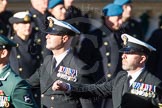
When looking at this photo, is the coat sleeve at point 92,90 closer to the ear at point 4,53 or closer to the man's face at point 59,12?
the ear at point 4,53

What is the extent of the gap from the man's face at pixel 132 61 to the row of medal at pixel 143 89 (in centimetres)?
19

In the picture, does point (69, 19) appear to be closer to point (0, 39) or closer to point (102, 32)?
point (102, 32)

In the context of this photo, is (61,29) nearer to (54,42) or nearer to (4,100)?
(54,42)

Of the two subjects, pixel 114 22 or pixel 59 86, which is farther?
pixel 114 22

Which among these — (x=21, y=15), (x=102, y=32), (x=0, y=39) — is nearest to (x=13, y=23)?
(x=21, y=15)

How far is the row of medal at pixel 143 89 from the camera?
9570 mm

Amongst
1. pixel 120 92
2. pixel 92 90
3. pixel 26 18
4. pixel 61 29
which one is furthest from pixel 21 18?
pixel 120 92

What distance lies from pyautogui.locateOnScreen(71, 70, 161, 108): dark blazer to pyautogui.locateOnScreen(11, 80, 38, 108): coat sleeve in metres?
0.88

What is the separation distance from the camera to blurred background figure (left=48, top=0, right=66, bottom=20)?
12570 millimetres

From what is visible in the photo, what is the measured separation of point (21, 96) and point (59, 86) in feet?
1.89

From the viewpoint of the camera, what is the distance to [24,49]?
12555 mm

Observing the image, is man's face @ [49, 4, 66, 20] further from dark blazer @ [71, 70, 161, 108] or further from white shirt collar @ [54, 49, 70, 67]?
dark blazer @ [71, 70, 161, 108]

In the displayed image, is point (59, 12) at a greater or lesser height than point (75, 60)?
greater

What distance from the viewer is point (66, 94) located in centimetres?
1012
